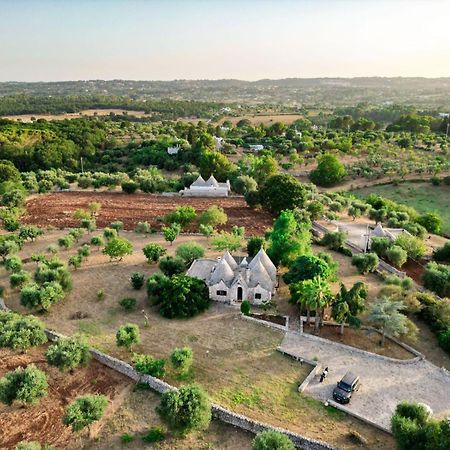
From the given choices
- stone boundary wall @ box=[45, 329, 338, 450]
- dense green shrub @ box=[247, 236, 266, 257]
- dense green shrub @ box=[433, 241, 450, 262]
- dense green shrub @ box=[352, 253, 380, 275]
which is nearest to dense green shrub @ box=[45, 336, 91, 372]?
stone boundary wall @ box=[45, 329, 338, 450]

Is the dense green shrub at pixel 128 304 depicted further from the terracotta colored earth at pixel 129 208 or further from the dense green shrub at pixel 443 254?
the dense green shrub at pixel 443 254

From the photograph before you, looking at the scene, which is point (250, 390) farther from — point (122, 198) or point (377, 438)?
point (122, 198)

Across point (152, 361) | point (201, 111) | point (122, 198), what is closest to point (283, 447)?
point (152, 361)

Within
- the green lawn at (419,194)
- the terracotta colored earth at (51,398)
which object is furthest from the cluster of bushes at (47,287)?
the green lawn at (419,194)

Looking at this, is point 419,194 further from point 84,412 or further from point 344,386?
point 84,412

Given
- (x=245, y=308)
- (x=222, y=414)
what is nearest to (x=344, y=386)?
(x=222, y=414)

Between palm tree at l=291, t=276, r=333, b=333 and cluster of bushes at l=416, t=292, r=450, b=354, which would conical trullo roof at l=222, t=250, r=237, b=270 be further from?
cluster of bushes at l=416, t=292, r=450, b=354
